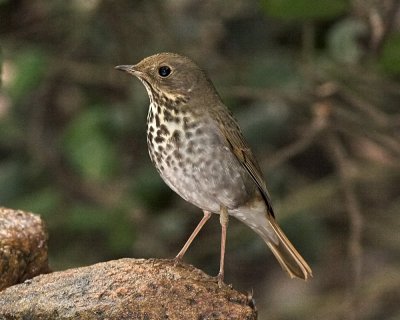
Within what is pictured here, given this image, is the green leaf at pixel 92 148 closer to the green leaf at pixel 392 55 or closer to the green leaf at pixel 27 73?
the green leaf at pixel 27 73

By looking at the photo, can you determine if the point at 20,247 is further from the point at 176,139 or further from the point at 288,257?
the point at 288,257

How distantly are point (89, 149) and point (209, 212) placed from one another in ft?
4.64

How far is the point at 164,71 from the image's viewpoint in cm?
509

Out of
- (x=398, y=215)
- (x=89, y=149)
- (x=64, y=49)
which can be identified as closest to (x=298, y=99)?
(x=89, y=149)

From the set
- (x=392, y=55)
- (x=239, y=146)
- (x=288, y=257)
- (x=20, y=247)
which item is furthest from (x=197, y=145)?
(x=392, y=55)

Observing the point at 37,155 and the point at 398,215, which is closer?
the point at 37,155

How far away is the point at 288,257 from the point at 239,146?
0.62 m

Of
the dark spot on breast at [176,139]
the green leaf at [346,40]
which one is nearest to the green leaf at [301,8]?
the green leaf at [346,40]

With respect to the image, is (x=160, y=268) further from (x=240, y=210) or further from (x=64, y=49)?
(x=64, y=49)

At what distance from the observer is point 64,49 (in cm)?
738

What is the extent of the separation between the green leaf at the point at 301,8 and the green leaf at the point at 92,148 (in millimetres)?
1254

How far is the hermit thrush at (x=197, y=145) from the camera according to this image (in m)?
4.89

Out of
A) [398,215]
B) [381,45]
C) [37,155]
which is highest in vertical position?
[381,45]

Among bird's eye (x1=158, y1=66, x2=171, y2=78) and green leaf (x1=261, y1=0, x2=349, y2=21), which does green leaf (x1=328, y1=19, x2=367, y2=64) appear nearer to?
green leaf (x1=261, y1=0, x2=349, y2=21)
